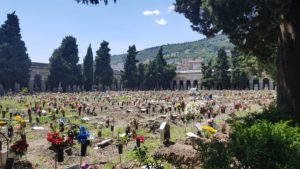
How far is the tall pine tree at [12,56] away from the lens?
53.1m

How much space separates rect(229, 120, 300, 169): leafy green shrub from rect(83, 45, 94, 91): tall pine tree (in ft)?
200

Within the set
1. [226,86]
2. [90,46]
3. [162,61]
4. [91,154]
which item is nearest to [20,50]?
[90,46]

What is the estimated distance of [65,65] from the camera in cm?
6072

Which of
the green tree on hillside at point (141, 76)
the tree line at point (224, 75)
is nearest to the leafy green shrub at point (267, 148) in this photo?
the tree line at point (224, 75)

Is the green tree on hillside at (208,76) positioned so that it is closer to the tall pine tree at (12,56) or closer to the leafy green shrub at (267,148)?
the tall pine tree at (12,56)

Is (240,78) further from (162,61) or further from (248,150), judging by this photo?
(248,150)

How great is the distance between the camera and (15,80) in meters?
54.4

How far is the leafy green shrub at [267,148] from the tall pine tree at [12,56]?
172ft

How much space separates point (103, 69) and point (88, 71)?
303 centimetres

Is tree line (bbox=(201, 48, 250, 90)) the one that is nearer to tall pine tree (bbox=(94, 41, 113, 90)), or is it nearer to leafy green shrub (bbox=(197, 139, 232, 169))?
tall pine tree (bbox=(94, 41, 113, 90))

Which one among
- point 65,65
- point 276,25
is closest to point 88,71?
point 65,65

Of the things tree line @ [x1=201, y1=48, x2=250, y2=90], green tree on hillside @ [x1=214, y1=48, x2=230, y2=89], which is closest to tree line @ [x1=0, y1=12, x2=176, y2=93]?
tree line @ [x1=201, y1=48, x2=250, y2=90]

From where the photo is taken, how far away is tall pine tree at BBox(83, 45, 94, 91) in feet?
217

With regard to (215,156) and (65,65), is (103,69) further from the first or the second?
(215,156)
